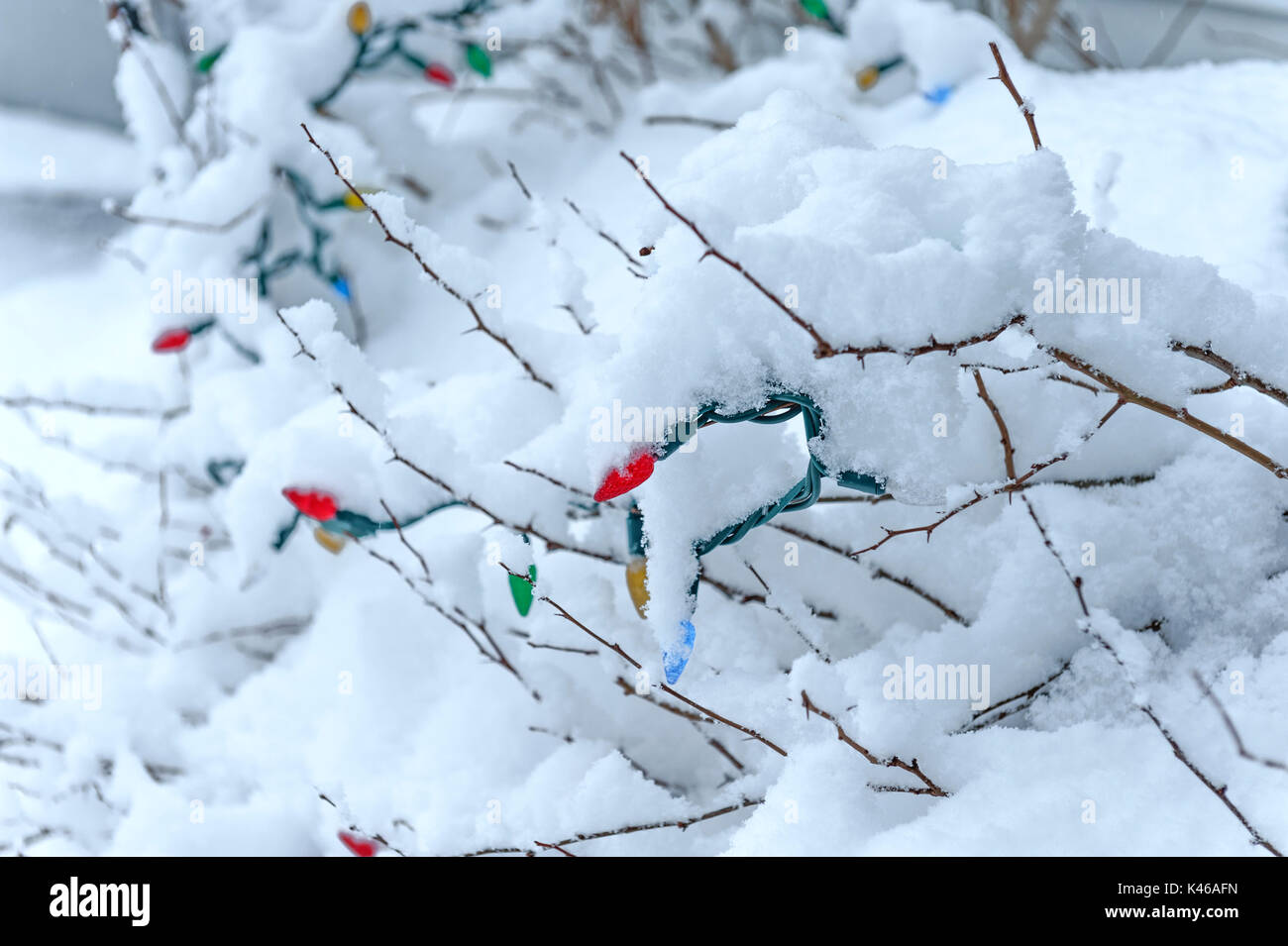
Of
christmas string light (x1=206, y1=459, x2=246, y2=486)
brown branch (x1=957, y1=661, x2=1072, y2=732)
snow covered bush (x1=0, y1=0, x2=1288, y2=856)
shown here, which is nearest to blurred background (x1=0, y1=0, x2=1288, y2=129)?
snow covered bush (x1=0, y1=0, x2=1288, y2=856)

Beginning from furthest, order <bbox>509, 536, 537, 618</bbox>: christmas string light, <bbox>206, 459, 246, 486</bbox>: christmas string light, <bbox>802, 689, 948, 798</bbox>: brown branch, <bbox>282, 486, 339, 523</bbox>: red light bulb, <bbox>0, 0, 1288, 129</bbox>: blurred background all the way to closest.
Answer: <bbox>0, 0, 1288, 129</bbox>: blurred background → <bbox>206, 459, 246, 486</bbox>: christmas string light → <bbox>282, 486, 339, 523</bbox>: red light bulb → <bbox>509, 536, 537, 618</bbox>: christmas string light → <bbox>802, 689, 948, 798</bbox>: brown branch

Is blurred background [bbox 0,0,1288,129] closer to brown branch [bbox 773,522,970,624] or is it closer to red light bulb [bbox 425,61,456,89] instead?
red light bulb [bbox 425,61,456,89]

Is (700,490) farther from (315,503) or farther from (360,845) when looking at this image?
(360,845)

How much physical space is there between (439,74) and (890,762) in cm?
241

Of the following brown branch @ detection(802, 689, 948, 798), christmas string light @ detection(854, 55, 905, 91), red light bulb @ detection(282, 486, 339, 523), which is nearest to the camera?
brown branch @ detection(802, 689, 948, 798)

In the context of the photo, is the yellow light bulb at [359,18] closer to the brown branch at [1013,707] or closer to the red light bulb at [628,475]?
the red light bulb at [628,475]

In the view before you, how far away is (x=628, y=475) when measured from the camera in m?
0.87

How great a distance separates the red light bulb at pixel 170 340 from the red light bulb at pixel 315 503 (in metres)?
0.87

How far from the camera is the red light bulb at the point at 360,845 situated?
4.78 ft

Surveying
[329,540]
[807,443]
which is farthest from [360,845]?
[807,443]

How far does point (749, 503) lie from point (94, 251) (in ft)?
11.8

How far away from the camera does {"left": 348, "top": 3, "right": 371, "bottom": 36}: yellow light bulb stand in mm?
2406

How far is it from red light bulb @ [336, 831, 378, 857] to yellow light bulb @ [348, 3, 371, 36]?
2.14 meters
